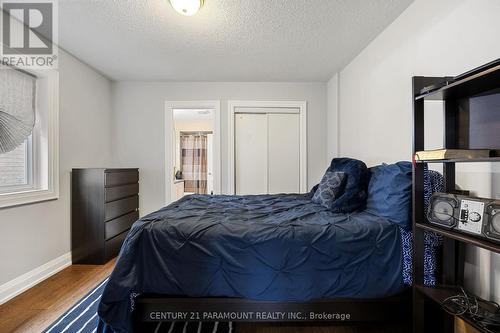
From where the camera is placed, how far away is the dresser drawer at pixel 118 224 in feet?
9.43

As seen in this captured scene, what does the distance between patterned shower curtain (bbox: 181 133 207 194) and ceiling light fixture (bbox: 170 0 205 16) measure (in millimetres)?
5383

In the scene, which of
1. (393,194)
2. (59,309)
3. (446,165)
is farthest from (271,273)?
(59,309)

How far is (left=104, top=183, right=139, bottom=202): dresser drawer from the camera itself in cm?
284

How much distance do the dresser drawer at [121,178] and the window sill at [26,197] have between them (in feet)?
1.62

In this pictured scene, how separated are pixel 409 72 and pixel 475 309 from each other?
5.47ft

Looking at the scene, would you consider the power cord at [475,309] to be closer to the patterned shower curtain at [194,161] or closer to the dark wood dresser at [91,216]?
the dark wood dresser at [91,216]

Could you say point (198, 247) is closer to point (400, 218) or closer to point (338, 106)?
point (400, 218)

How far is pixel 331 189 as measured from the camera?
2092 mm

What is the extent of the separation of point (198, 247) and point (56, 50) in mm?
2764

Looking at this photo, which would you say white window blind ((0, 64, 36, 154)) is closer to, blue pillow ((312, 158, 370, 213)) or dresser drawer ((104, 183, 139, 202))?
dresser drawer ((104, 183, 139, 202))

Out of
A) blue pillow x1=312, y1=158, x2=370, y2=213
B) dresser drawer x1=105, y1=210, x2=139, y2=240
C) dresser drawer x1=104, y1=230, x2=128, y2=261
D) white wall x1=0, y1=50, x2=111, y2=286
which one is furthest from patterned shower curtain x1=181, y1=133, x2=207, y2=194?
blue pillow x1=312, y1=158, x2=370, y2=213

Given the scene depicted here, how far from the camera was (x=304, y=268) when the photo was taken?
1.47 m

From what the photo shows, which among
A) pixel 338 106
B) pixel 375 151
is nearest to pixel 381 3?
pixel 375 151

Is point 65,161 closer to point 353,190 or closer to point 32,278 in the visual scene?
point 32,278
